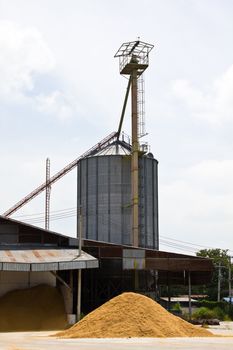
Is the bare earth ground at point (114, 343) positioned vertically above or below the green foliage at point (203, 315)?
above

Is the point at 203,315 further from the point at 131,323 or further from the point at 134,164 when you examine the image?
the point at 131,323

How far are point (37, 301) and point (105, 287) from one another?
8584mm

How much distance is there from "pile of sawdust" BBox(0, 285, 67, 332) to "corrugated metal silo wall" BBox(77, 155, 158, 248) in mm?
18506

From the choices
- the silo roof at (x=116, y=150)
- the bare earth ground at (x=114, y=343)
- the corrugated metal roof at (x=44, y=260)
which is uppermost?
the silo roof at (x=116, y=150)

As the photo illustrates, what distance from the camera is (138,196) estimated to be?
61.6 m

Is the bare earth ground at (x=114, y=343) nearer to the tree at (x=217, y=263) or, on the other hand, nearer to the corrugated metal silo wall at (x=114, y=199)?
the corrugated metal silo wall at (x=114, y=199)

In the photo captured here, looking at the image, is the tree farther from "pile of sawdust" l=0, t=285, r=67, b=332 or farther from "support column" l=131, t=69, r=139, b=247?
"pile of sawdust" l=0, t=285, r=67, b=332

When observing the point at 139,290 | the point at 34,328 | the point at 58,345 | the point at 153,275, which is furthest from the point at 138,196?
the point at 58,345

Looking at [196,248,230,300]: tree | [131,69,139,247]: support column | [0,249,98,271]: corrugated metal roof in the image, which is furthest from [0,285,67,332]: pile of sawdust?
[196,248,230,300]: tree

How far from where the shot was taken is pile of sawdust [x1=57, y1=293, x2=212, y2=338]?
3086 centimetres

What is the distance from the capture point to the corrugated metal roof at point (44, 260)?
3662 centimetres

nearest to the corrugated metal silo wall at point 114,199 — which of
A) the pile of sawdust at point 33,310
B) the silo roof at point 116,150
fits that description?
the silo roof at point 116,150

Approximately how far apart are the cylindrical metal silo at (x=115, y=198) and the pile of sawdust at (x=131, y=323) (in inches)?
1056

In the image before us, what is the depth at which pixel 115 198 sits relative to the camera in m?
61.7
